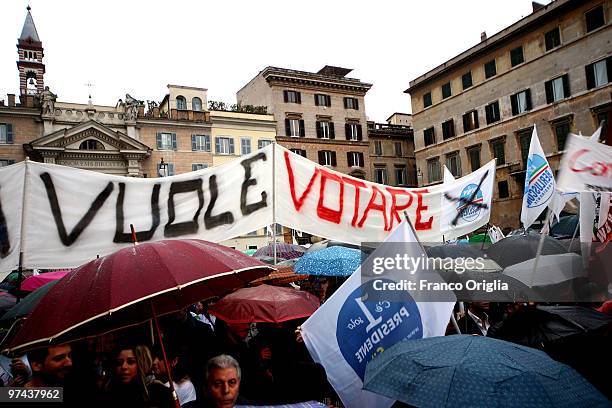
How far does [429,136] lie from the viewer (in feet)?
131

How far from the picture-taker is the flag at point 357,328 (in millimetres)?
3375

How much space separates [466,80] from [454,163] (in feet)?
22.4

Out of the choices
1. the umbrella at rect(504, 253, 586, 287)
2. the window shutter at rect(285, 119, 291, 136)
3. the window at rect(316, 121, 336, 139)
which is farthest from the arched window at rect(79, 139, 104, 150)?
the umbrella at rect(504, 253, 586, 287)

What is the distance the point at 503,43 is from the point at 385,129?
16.5 m

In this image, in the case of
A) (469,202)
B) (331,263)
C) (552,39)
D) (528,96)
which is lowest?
(331,263)

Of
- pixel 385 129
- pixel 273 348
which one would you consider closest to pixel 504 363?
pixel 273 348

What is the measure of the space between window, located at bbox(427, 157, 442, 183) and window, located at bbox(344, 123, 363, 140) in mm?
8508

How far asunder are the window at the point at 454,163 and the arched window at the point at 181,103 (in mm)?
23752

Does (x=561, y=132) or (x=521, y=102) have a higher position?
(x=521, y=102)

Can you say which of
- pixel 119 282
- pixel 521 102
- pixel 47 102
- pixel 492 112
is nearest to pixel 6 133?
pixel 47 102

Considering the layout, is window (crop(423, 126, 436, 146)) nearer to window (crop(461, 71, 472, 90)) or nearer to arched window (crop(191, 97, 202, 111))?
window (crop(461, 71, 472, 90))

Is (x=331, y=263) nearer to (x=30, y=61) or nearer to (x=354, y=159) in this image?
(x=354, y=159)

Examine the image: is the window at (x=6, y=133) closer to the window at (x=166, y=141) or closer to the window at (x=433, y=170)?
the window at (x=166, y=141)

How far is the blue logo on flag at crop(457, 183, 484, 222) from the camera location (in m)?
5.51
